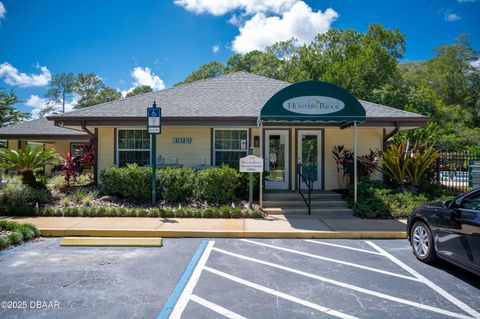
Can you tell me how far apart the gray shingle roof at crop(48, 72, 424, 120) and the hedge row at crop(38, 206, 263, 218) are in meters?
3.50

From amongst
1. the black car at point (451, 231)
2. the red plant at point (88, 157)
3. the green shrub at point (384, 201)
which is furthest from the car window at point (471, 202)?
the red plant at point (88, 157)

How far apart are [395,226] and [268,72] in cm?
3457

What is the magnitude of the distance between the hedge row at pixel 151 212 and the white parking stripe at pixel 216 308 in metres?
4.58

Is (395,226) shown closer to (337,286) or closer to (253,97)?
(337,286)

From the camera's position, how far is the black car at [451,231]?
13.9ft

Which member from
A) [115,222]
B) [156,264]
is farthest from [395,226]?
[115,222]

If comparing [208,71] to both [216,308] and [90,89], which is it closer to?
[90,89]

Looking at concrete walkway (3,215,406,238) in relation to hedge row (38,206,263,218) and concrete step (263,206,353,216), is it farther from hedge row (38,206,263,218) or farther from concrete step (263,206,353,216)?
concrete step (263,206,353,216)

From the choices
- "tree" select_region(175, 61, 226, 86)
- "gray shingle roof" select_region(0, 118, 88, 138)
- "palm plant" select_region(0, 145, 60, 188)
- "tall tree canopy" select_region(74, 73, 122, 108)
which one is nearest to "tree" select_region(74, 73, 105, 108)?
"tall tree canopy" select_region(74, 73, 122, 108)

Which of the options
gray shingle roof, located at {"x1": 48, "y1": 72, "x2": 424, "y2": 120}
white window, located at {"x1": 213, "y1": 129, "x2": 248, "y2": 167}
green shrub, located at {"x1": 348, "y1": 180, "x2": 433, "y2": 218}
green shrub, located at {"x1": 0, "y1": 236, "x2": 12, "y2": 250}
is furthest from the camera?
white window, located at {"x1": 213, "y1": 129, "x2": 248, "y2": 167}

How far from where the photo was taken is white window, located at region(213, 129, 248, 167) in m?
11.6

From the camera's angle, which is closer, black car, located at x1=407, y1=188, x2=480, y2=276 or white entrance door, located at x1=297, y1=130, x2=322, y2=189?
black car, located at x1=407, y1=188, x2=480, y2=276

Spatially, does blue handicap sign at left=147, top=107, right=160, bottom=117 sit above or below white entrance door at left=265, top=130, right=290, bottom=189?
above

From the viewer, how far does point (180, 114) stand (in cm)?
1069
